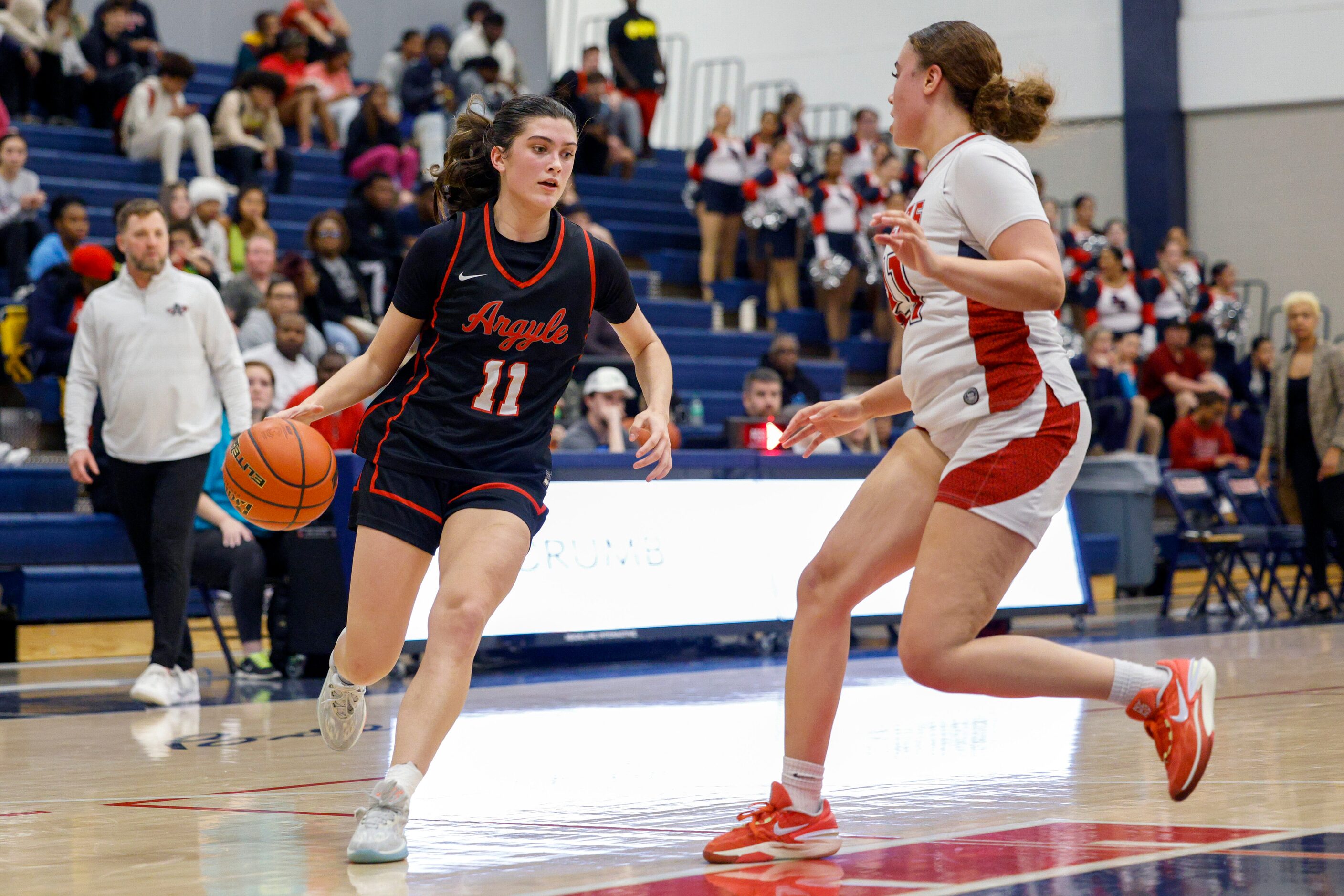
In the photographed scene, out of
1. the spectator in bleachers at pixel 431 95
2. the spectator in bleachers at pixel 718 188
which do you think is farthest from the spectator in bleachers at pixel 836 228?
the spectator in bleachers at pixel 431 95

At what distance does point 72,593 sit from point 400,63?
996 centimetres

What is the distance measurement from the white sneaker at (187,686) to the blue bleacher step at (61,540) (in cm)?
220

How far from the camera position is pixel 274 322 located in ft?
37.0

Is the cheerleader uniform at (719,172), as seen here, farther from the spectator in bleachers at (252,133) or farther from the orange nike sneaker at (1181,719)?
the orange nike sneaker at (1181,719)

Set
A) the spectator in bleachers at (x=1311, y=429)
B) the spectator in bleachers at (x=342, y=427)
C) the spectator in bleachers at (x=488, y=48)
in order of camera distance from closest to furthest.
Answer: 1. the spectator in bleachers at (x=342, y=427)
2. the spectator in bleachers at (x=1311, y=429)
3. the spectator in bleachers at (x=488, y=48)

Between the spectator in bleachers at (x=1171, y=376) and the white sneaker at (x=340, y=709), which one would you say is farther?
the spectator in bleachers at (x=1171, y=376)

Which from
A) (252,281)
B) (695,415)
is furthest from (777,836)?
(695,415)

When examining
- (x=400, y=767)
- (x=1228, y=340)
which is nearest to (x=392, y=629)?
(x=400, y=767)

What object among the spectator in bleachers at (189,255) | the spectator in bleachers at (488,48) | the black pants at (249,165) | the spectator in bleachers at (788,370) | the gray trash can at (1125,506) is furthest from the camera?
the spectator in bleachers at (488,48)

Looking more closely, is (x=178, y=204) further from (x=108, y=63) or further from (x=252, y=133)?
(x=108, y=63)

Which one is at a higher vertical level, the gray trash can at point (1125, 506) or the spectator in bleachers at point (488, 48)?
the spectator in bleachers at point (488, 48)

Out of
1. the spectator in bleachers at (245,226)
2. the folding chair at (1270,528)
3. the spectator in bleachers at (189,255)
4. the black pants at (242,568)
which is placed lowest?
the folding chair at (1270,528)

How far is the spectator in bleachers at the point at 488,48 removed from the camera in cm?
1845

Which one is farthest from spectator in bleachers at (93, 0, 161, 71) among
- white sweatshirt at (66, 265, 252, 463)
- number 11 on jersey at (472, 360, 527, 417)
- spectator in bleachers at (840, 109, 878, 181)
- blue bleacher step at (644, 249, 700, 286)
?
number 11 on jersey at (472, 360, 527, 417)
